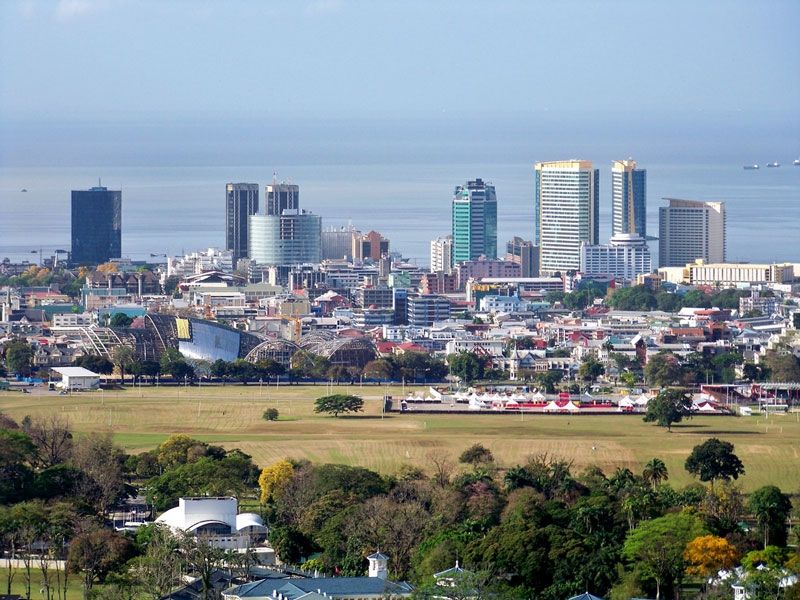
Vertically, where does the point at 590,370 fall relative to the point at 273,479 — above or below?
above

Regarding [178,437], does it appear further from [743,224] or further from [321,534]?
[743,224]

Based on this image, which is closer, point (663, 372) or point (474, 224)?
point (663, 372)

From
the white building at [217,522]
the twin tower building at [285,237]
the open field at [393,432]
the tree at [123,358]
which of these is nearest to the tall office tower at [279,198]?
the twin tower building at [285,237]

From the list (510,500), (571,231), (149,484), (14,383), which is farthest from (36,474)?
(571,231)

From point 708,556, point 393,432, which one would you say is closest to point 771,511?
point 708,556

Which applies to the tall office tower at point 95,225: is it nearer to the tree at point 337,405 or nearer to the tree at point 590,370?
the tree at point 590,370

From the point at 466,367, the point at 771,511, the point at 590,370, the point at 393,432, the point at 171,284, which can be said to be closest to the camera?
the point at 771,511

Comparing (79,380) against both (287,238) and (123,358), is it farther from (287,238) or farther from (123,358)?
(287,238)

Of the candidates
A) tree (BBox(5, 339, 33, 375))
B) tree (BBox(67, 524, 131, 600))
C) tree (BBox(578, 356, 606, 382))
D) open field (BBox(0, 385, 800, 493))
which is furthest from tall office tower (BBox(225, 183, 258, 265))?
tree (BBox(67, 524, 131, 600))
